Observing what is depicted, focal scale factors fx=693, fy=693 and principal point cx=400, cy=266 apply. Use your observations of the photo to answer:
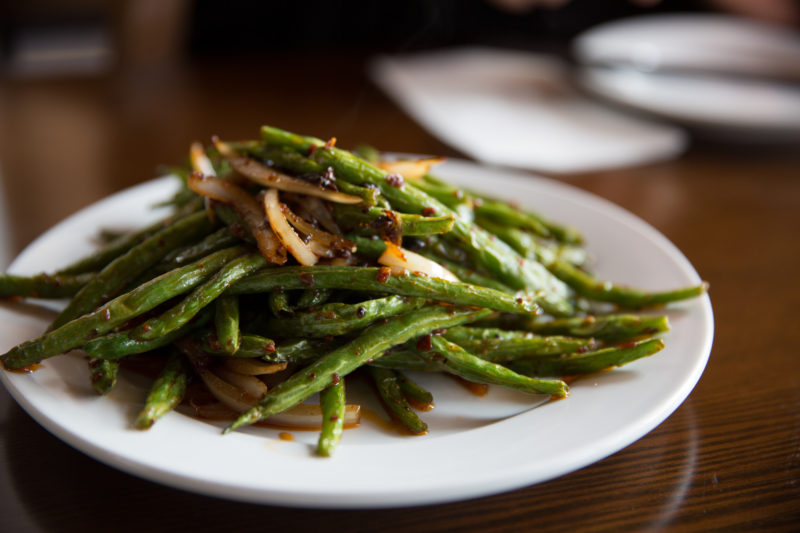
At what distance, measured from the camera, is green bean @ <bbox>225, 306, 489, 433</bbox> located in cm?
179

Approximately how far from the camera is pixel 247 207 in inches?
84.3

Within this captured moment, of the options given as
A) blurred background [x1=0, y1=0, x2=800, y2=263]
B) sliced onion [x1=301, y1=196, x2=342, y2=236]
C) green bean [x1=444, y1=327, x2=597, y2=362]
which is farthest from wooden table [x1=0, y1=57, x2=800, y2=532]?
sliced onion [x1=301, y1=196, x2=342, y2=236]

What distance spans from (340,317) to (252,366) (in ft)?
0.92

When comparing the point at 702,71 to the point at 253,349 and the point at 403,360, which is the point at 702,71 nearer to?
the point at 403,360

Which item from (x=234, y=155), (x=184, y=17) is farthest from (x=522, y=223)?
(x=184, y=17)

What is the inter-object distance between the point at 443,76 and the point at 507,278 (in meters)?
3.56

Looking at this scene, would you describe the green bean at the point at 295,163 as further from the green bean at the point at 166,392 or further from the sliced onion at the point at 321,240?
the green bean at the point at 166,392

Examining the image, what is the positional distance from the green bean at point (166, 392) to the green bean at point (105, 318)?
0.18 metres

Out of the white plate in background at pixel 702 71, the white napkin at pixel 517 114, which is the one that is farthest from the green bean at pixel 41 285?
the white plate in background at pixel 702 71

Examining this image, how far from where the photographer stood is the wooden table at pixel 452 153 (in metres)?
1.65

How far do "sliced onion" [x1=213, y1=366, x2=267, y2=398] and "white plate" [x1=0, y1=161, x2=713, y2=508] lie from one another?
0.12m

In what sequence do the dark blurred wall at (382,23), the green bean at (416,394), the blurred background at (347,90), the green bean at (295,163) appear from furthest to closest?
1. the dark blurred wall at (382,23)
2. the blurred background at (347,90)
3. the green bean at (295,163)
4. the green bean at (416,394)

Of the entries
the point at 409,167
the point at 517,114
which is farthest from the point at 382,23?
the point at 409,167

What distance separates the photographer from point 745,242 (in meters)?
3.30
